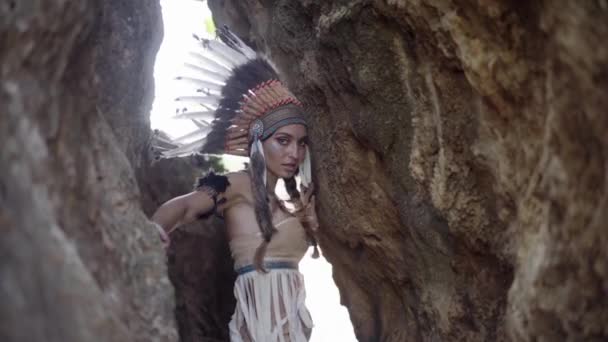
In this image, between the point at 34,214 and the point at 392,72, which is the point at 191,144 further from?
the point at 34,214

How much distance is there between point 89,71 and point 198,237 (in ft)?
5.92

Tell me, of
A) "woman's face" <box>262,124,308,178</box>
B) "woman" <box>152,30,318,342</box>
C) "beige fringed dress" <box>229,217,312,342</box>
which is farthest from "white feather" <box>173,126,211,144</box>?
"beige fringed dress" <box>229,217,312,342</box>

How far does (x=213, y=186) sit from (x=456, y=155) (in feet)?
3.81

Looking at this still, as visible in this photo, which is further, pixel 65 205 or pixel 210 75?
pixel 210 75

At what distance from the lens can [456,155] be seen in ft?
9.51

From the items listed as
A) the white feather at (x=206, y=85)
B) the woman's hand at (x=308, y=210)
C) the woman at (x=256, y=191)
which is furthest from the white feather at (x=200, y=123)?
the woman's hand at (x=308, y=210)

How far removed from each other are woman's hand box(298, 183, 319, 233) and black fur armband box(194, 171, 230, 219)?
363 millimetres

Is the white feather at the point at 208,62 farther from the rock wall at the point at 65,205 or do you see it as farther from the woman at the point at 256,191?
the rock wall at the point at 65,205

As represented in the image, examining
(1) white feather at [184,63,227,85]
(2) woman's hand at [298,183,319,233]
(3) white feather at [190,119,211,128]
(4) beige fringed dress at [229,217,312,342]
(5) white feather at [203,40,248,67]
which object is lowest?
(4) beige fringed dress at [229,217,312,342]

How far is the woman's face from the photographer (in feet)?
12.0

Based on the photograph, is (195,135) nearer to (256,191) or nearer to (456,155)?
(256,191)

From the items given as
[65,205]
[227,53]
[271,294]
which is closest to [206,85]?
[227,53]

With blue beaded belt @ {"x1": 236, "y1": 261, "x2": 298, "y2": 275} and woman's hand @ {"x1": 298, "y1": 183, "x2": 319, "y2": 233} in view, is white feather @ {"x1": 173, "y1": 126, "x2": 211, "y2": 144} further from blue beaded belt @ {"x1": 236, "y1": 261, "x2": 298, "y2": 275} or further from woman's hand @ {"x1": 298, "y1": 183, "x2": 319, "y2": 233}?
blue beaded belt @ {"x1": 236, "y1": 261, "x2": 298, "y2": 275}

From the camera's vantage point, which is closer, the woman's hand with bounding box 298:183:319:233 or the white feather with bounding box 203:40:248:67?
the woman's hand with bounding box 298:183:319:233
